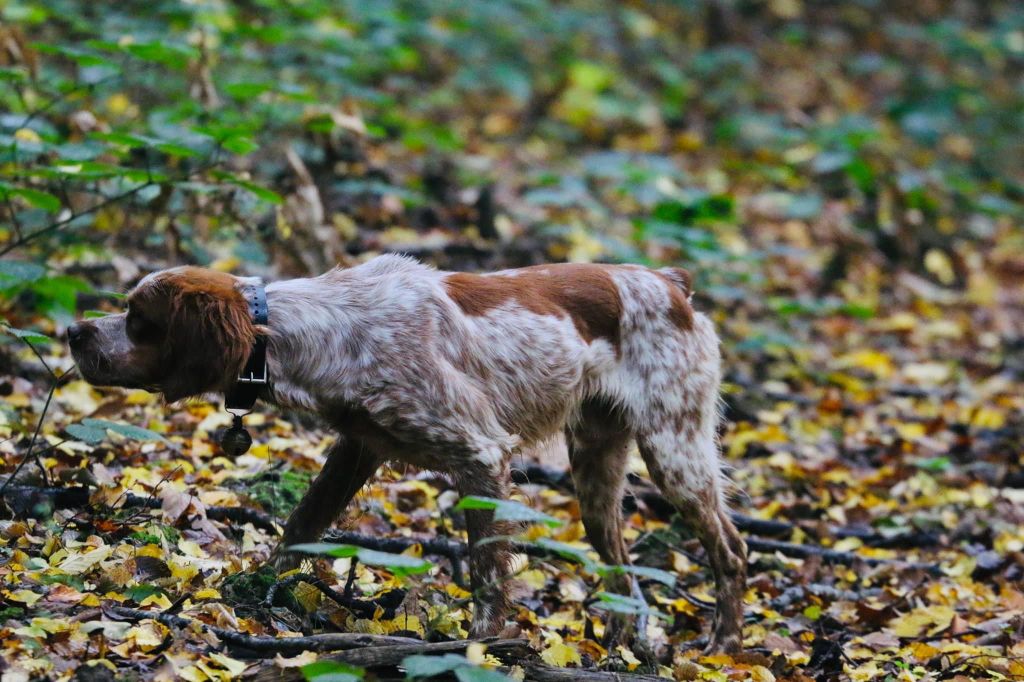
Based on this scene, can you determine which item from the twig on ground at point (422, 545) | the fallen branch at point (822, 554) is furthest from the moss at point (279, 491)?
the fallen branch at point (822, 554)

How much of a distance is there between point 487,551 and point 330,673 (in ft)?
4.30

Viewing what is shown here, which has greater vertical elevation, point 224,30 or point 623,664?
point 224,30

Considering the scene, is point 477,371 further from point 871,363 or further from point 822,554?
point 871,363

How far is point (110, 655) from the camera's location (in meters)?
4.09

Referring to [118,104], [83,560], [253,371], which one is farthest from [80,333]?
[118,104]

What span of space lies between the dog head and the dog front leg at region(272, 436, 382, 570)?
2.16ft

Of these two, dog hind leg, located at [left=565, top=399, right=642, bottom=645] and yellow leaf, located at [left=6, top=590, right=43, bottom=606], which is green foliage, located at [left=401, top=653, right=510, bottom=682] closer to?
yellow leaf, located at [left=6, top=590, right=43, bottom=606]

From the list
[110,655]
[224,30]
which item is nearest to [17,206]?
[224,30]

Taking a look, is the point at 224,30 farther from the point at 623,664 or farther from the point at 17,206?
the point at 623,664

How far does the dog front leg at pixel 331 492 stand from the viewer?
17.0 feet

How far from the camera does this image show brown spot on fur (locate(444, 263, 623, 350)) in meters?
5.34

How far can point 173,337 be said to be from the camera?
474 centimetres

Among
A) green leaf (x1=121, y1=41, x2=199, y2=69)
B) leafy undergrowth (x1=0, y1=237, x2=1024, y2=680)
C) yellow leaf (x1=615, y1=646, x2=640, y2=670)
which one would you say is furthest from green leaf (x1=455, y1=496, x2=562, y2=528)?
Answer: green leaf (x1=121, y1=41, x2=199, y2=69)

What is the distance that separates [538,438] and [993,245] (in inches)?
467
